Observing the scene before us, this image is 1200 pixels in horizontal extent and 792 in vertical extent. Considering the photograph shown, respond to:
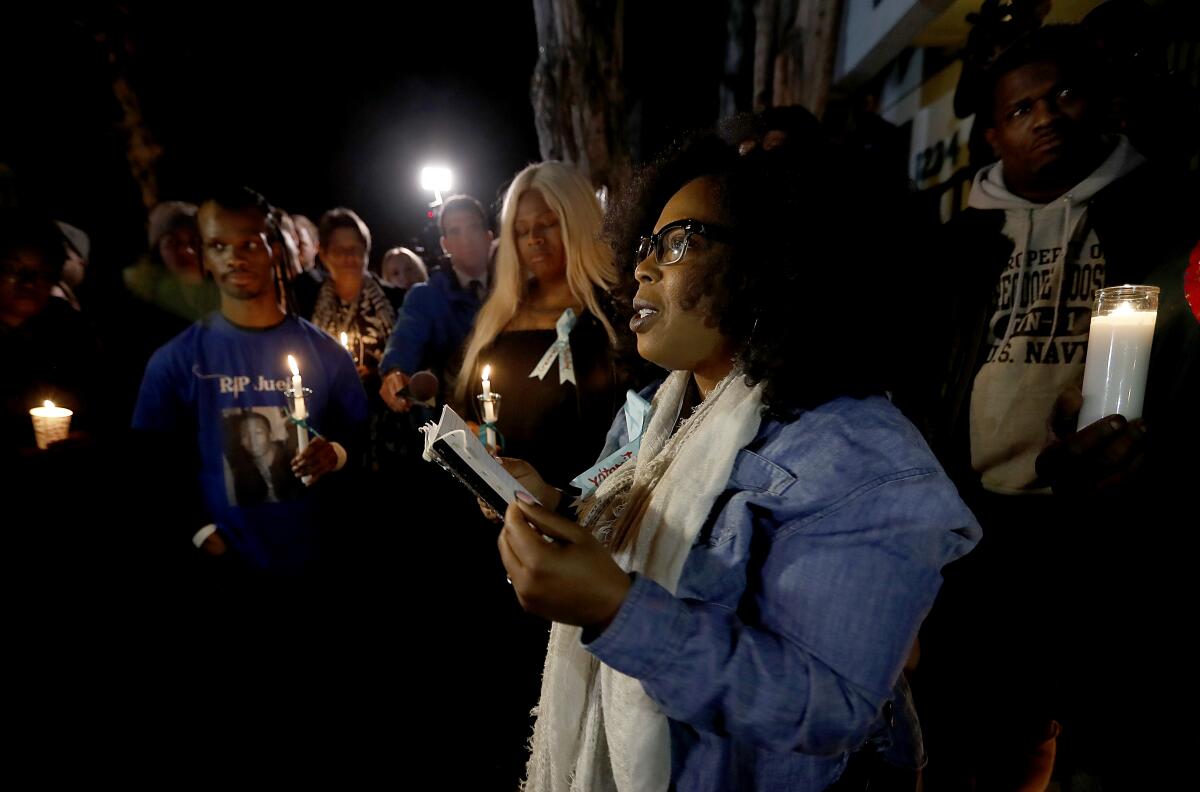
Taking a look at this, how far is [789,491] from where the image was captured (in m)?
1.16

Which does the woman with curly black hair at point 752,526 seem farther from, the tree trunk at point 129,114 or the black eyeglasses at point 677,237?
the tree trunk at point 129,114

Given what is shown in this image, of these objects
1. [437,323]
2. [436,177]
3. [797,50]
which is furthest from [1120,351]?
[436,177]

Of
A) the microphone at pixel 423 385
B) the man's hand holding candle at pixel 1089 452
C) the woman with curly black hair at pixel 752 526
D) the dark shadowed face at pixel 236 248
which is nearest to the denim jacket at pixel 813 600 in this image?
the woman with curly black hair at pixel 752 526

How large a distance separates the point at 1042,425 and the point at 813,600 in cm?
188

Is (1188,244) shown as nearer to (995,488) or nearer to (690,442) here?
(995,488)

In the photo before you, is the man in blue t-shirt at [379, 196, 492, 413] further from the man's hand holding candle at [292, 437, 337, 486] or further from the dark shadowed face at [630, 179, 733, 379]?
the dark shadowed face at [630, 179, 733, 379]

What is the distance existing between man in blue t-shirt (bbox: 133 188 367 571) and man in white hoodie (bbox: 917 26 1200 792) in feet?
9.91

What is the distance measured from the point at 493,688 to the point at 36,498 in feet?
8.62

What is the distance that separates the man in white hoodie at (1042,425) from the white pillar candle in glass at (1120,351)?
278 millimetres

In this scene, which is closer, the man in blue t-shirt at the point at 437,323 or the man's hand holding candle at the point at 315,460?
the man's hand holding candle at the point at 315,460

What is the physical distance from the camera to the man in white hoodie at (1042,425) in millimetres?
1964

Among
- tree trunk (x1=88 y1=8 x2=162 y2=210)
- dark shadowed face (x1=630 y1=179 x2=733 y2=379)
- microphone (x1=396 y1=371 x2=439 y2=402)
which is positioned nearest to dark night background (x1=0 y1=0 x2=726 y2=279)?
tree trunk (x1=88 y1=8 x2=162 y2=210)

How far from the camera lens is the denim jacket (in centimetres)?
99

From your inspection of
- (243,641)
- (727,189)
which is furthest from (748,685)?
(243,641)
